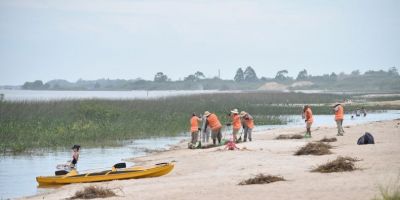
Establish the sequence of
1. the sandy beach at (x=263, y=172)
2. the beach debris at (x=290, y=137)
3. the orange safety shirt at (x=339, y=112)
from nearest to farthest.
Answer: the sandy beach at (x=263, y=172) → the orange safety shirt at (x=339, y=112) → the beach debris at (x=290, y=137)

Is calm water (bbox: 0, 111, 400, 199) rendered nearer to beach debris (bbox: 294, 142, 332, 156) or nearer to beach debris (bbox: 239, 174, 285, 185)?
beach debris (bbox: 239, 174, 285, 185)

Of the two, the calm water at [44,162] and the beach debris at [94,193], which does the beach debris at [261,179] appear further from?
the calm water at [44,162]

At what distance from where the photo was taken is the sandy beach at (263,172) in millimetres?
14711

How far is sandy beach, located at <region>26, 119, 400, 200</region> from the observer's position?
14711 millimetres

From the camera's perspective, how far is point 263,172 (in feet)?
61.2

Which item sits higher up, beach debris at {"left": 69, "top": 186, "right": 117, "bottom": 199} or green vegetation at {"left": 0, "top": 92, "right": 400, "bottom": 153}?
green vegetation at {"left": 0, "top": 92, "right": 400, "bottom": 153}

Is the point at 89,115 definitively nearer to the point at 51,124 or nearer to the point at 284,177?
the point at 51,124

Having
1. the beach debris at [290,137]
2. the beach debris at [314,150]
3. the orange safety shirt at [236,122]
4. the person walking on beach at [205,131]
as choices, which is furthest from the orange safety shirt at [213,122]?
the beach debris at [314,150]

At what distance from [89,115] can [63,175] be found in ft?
75.2

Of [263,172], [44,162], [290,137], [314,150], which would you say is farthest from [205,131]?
[263,172]

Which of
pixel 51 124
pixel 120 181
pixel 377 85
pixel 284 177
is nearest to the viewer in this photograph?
pixel 284 177

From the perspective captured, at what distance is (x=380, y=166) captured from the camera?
1764 cm

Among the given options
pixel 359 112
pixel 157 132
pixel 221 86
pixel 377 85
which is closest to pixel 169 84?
pixel 221 86

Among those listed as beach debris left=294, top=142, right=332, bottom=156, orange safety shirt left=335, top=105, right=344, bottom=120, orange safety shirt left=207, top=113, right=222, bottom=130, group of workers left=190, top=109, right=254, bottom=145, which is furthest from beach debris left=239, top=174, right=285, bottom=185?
orange safety shirt left=335, top=105, right=344, bottom=120
